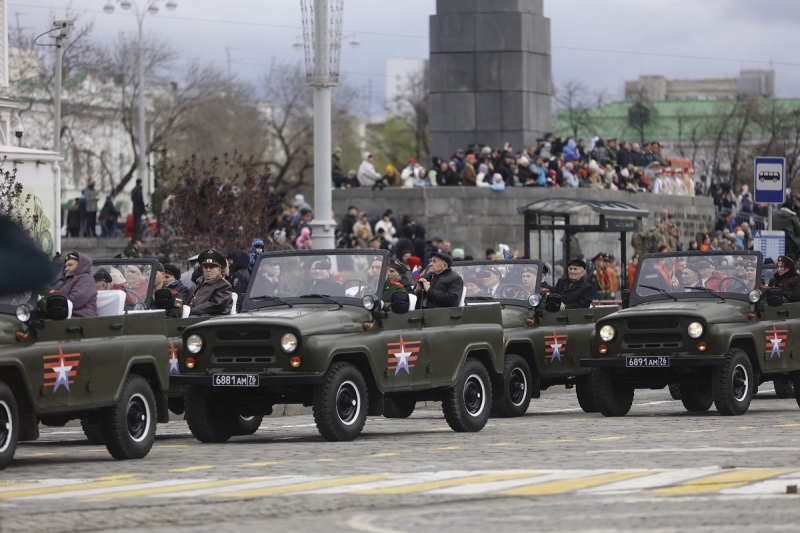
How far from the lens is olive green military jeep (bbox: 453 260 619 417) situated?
2067 cm

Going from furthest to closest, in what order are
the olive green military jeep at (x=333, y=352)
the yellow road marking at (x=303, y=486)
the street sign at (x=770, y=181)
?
the street sign at (x=770, y=181), the olive green military jeep at (x=333, y=352), the yellow road marking at (x=303, y=486)

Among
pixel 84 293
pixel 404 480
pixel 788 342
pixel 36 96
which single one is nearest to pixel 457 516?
pixel 404 480

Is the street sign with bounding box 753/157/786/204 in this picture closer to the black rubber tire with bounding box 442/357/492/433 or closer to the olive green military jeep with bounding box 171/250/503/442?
the olive green military jeep with bounding box 171/250/503/442

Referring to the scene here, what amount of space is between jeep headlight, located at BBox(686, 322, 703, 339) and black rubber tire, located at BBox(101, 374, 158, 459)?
6350mm

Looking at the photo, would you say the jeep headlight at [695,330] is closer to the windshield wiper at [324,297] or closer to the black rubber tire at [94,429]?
the windshield wiper at [324,297]

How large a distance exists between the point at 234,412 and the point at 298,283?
137 cm

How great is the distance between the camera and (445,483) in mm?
12625

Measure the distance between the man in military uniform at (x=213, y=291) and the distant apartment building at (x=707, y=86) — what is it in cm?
10476

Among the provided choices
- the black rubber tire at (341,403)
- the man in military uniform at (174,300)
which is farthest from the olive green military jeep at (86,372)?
the man in military uniform at (174,300)

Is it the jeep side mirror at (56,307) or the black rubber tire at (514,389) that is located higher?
the jeep side mirror at (56,307)

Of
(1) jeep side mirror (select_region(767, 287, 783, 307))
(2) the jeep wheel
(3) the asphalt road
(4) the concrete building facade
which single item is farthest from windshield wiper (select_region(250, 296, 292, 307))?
(4) the concrete building facade

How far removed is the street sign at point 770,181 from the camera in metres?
29.8

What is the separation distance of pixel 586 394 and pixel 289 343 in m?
6.49

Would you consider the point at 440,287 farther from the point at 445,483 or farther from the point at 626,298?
the point at 445,483
